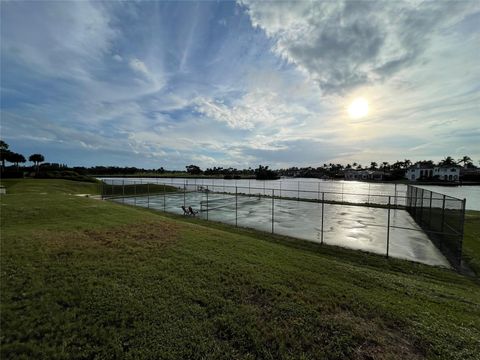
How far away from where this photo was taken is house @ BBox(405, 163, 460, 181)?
270ft

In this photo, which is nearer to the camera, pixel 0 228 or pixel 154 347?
pixel 154 347

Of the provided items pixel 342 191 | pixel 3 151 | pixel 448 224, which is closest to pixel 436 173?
pixel 342 191

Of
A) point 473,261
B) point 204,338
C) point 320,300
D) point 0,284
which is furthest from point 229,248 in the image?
point 473,261

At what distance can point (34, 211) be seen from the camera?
10641 mm

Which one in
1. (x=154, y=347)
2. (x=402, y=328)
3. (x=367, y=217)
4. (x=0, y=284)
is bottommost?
(x=367, y=217)

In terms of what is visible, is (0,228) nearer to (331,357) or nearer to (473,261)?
(331,357)

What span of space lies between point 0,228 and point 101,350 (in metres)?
8.54

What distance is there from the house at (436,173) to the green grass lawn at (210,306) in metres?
105

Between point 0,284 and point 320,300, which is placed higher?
point 0,284

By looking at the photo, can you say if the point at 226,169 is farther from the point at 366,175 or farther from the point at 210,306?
the point at 210,306

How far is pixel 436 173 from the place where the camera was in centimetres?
8756

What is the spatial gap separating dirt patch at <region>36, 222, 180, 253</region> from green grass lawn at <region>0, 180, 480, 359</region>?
3.2 inches

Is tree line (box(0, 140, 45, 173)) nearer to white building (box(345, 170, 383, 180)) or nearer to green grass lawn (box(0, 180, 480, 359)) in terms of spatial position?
green grass lawn (box(0, 180, 480, 359))

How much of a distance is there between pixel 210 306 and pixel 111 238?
17.0 feet
